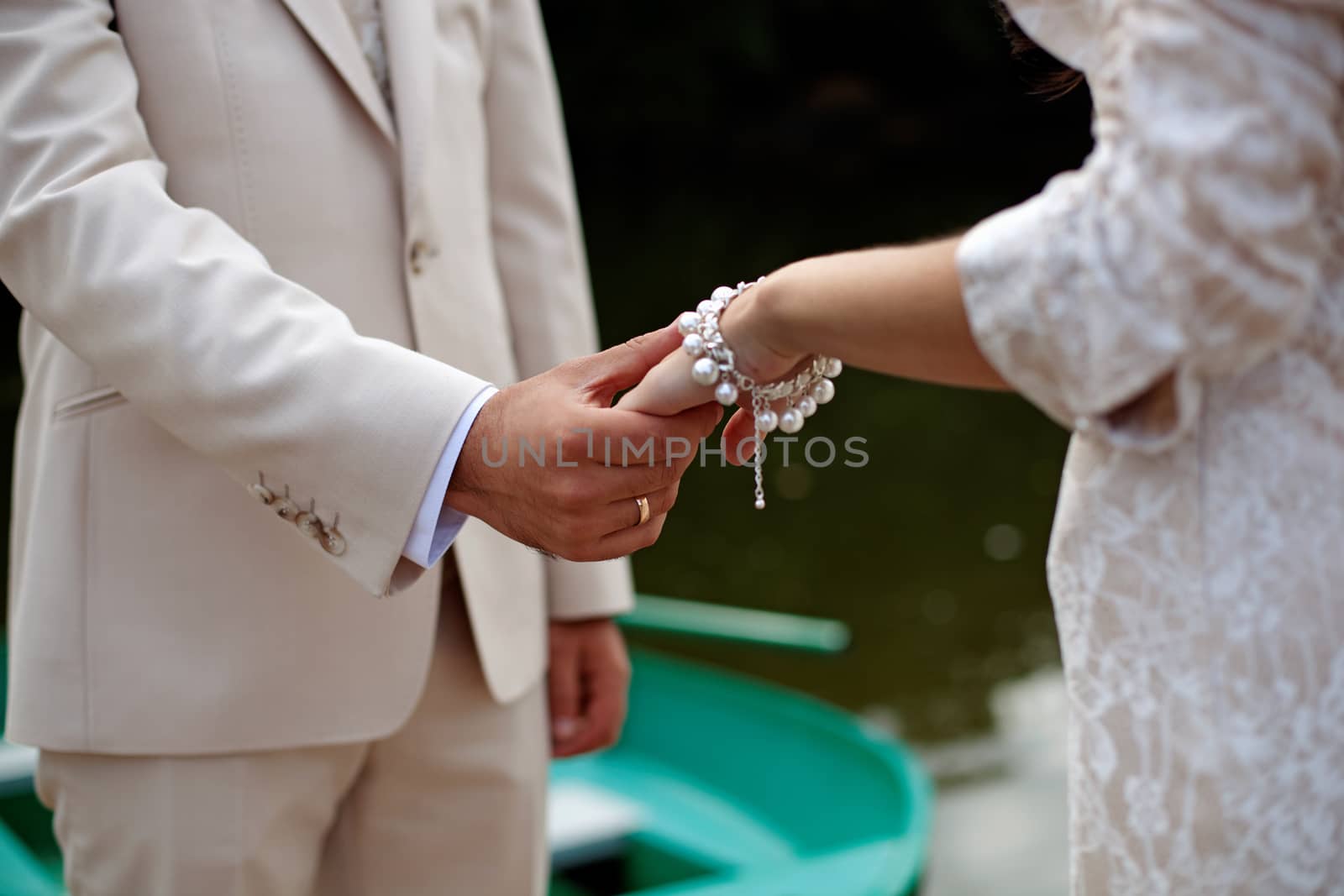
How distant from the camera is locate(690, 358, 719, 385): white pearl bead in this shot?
1016 mm

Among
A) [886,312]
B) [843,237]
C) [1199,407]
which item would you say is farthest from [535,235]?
[843,237]

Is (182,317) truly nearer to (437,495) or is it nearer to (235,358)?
(235,358)

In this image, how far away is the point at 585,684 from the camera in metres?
1.62

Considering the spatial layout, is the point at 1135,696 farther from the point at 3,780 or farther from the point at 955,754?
the point at 955,754

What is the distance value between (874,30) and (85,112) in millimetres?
17311

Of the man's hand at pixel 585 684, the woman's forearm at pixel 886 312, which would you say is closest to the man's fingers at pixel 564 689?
the man's hand at pixel 585 684

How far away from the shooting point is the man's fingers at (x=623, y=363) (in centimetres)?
112

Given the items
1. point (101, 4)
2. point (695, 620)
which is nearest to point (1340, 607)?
point (101, 4)

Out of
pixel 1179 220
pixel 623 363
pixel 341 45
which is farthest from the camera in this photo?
pixel 341 45

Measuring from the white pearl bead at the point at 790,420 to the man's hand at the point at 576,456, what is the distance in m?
0.07

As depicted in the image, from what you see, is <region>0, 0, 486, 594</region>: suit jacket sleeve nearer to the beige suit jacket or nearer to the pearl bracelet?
the beige suit jacket

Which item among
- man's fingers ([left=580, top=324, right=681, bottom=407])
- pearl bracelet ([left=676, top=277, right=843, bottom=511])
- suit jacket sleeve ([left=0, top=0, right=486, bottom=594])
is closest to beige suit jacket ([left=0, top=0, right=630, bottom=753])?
suit jacket sleeve ([left=0, top=0, right=486, bottom=594])

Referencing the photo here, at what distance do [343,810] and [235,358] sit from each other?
520 millimetres

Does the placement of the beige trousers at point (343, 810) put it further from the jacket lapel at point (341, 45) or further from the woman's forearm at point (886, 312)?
the woman's forearm at point (886, 312)
